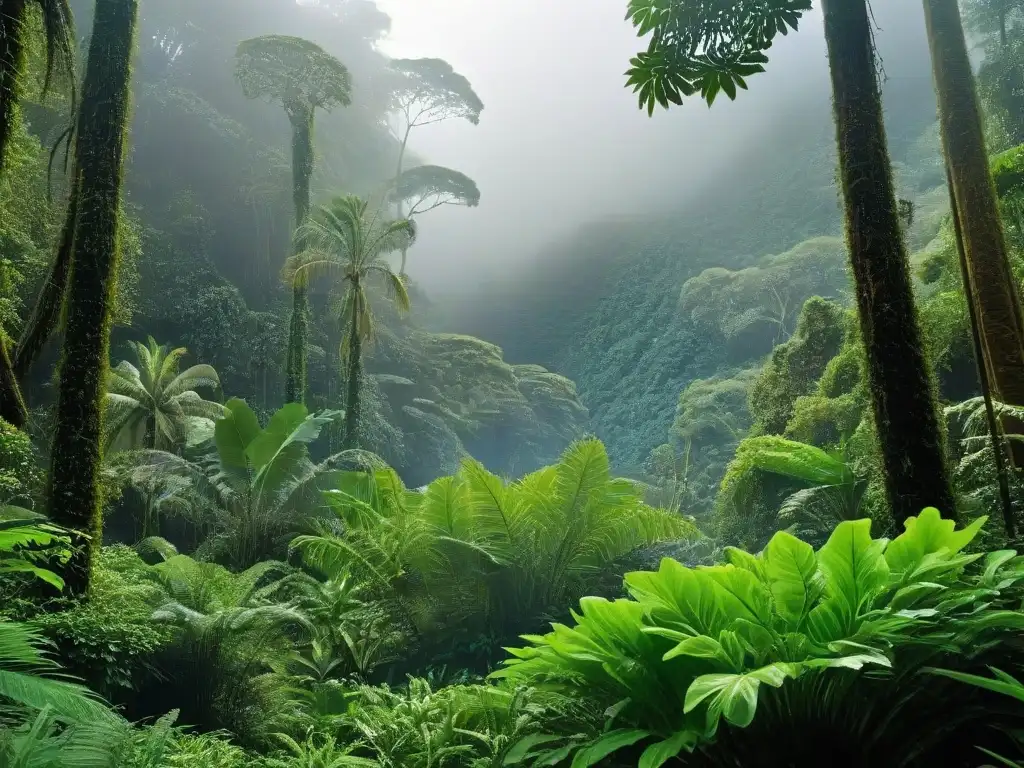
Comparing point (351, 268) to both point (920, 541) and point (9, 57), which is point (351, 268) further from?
point (920, 541)

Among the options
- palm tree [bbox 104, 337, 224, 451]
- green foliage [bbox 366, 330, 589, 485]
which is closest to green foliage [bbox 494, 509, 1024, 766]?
palm tree [bbox 104, 337, 224, 451]

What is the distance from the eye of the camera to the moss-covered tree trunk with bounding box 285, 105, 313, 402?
52.2 feet

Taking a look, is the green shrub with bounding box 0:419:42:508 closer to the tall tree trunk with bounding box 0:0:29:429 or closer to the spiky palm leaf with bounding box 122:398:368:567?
the tall tree trunk with bounding box 0:0:29:429

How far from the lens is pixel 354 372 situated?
15102mm

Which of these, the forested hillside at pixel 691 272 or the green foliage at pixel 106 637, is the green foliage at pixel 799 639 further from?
the forested hillside at pixel 691 272

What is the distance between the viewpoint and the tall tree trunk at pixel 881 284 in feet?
13.6

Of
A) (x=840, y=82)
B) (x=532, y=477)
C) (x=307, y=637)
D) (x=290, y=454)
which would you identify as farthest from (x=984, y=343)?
(x=290, y=454)

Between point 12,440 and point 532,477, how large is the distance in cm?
473

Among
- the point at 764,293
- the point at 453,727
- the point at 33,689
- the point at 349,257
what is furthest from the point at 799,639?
the point at 764,293

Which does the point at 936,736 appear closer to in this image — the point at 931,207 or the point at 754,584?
the point at 754,584

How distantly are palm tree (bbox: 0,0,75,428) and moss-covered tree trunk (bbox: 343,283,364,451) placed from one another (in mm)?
9589

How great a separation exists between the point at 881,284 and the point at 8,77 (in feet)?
19.6

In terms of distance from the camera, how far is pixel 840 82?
4.56 meters

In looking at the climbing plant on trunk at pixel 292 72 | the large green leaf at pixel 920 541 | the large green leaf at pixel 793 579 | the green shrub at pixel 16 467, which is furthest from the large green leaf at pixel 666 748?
the climbing plant on trunk at pixel 292 72
